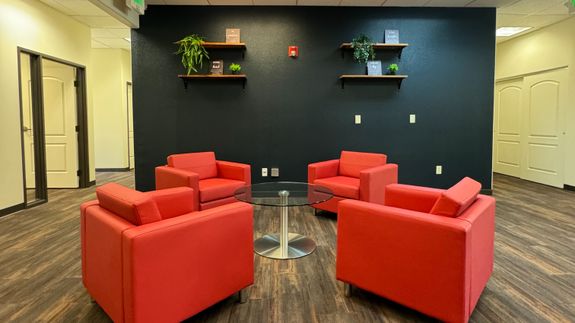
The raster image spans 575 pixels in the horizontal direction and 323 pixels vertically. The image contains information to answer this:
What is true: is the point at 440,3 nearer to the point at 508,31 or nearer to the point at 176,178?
the point at 508,31

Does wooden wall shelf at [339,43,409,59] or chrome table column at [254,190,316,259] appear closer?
chrome table column at [254,190,316,259]

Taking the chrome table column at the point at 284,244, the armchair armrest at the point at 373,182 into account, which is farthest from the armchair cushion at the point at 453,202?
the armchair armrest at the point at 373,182

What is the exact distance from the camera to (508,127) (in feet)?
22.6

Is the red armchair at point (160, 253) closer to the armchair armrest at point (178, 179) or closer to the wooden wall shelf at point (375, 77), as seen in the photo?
the armchair armrest at point (178, 179)

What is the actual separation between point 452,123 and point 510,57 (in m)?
2.92

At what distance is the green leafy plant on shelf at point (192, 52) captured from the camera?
464 centimetres

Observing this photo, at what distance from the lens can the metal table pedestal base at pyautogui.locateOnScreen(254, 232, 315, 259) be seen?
2.85 metres

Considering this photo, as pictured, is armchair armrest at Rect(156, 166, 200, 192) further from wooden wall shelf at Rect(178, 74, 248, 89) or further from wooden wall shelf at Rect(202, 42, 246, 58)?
wooden wall shelf at Rect(202, 42, 246, 58)

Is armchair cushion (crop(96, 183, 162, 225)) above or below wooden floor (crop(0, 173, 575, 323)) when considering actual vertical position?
above

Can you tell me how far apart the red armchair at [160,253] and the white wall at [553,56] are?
5877mm

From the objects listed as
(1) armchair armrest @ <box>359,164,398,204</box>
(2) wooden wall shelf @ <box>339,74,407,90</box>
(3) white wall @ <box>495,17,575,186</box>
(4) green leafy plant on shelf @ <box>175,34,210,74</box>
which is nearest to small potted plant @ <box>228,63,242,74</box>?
(4) green leafy plant on shelf @ <box>175,34,210,74</box>

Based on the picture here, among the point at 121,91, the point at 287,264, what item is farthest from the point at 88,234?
the point at 121,91

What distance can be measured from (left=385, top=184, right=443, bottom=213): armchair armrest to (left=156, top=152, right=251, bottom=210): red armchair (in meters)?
1.70

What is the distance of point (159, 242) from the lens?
62.4 inches
